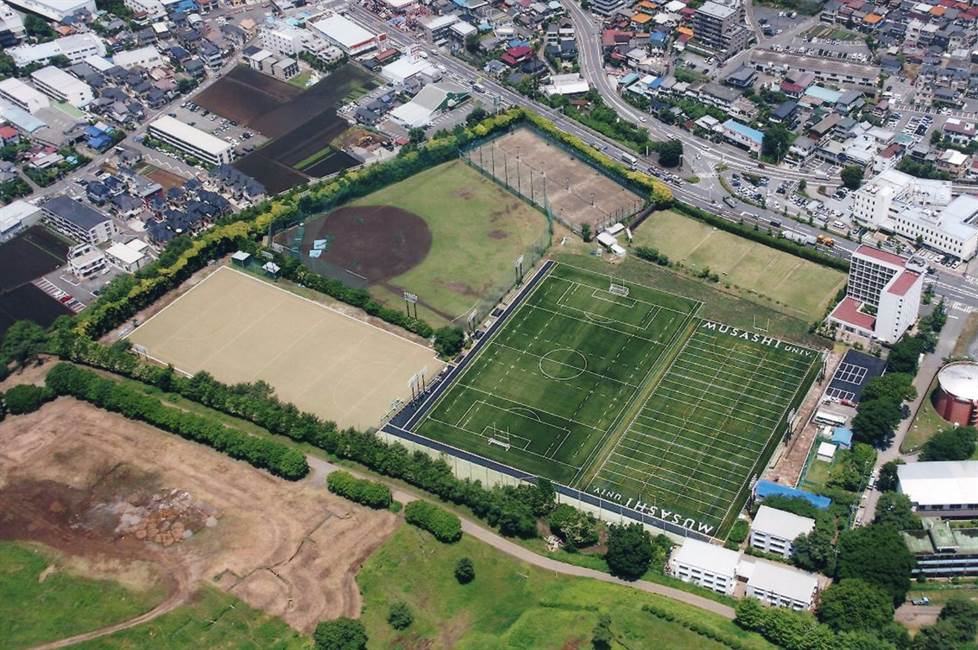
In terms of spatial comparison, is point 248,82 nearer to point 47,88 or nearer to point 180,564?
point 47,88

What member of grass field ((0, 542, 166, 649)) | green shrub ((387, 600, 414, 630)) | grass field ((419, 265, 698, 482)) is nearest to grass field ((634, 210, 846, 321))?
grass field ((419, 265, 698, 482))

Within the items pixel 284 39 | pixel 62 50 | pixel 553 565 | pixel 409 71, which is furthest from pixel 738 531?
pixel 62 50

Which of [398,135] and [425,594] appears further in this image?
[398,135]

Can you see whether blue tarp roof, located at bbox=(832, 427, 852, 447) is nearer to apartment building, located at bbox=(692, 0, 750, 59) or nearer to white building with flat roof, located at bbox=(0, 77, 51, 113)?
apartment building, located at bbox=(692, 0, 750, 59)

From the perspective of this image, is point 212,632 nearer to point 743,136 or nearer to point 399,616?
point 399,616

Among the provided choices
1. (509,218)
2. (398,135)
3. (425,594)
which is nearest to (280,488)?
(425,594)
